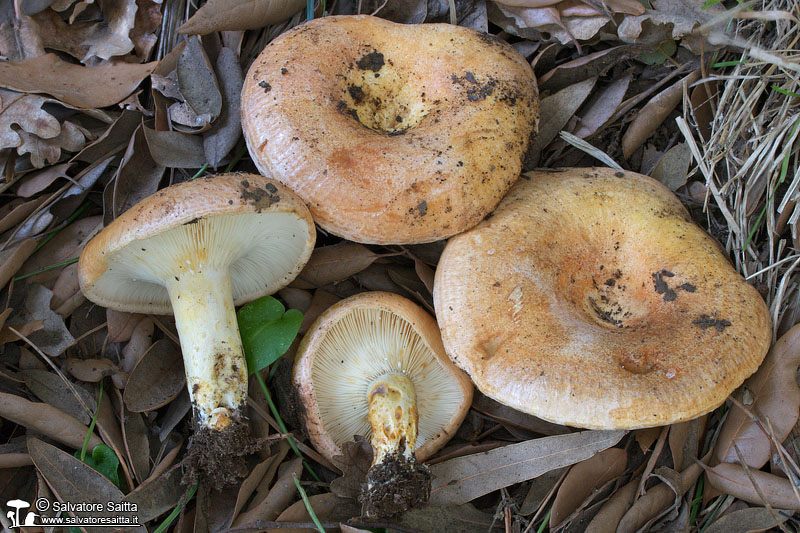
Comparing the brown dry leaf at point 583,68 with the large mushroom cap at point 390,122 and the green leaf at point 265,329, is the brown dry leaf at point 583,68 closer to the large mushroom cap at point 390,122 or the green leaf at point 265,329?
the large mushroom cap at point 390,122

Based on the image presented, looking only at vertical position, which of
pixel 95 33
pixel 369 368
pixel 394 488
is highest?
pixel 95 33

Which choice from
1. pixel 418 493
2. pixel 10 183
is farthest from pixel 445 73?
pixel 10 183

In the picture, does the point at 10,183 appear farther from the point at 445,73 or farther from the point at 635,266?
the point at 635,266

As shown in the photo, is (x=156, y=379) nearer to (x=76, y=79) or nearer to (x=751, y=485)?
(x=76, y=79)

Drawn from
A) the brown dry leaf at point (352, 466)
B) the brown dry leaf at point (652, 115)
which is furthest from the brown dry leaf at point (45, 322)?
the brown dry leaf at point (652, 115)

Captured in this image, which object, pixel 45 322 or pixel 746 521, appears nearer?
pixel 746 521

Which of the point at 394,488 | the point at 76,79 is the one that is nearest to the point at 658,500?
the point at 394,488

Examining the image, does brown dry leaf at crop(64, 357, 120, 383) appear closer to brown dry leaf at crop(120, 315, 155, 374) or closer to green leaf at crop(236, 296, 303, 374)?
brown dry leaf at crop(120, 315, 155, 374)

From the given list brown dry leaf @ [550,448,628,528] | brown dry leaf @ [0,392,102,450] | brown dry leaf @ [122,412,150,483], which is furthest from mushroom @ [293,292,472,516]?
brown dry leaf @ [0,392,102,450]
